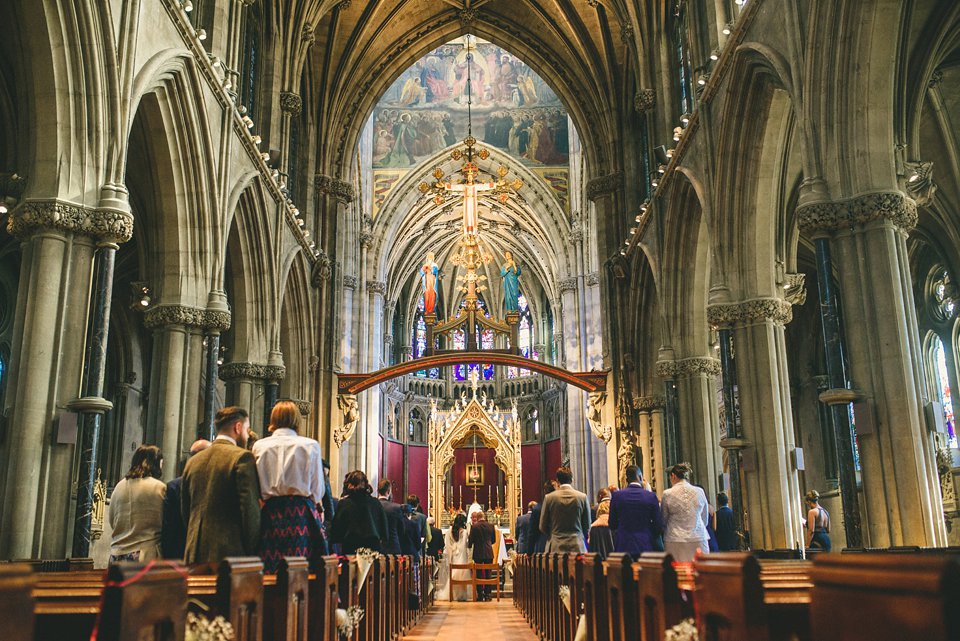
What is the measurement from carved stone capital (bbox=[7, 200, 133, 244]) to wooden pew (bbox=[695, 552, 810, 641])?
25.7ft

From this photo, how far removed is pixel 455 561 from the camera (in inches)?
617

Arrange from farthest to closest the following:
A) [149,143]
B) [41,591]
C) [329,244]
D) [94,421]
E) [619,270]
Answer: [329,244]
[619,270]
[149,143]
[94,421]
[41,591]

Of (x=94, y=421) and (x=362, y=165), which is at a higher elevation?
(x=362, y=165)

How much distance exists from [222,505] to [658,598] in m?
2.70

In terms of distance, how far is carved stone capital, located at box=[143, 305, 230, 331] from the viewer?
12.4 m

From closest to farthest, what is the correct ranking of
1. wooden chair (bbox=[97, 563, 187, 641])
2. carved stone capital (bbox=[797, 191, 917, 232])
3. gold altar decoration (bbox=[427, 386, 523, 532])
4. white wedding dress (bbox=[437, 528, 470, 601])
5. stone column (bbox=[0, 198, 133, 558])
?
wooden chair (bbox=[97, 563, 187, 641]) → stone column (bbox=[0, 198, 133, 558]) → carved stone capital (bbox=[797, 191, 917, 232]) → white wedding dress (bbox=[437, 528, 470, 601]) → gold altar decoration (bbox=[427, 386, 523, 532])

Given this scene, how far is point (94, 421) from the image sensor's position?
8719mm

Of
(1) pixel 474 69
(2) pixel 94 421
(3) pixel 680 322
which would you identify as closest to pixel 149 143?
(2) pixel 94 421

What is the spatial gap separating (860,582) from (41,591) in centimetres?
305

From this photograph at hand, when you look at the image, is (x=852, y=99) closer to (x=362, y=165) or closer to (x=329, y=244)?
(x=329, y=244)

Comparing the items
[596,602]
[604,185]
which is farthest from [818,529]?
[604,185]

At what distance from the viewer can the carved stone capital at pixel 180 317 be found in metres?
12.4

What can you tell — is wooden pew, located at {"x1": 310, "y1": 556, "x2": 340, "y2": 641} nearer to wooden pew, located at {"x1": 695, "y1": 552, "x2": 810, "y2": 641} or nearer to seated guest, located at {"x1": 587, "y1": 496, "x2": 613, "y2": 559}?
wooden pew, located at {"x1": 695, "y1": 552, "x2": 810, "y2": 641}

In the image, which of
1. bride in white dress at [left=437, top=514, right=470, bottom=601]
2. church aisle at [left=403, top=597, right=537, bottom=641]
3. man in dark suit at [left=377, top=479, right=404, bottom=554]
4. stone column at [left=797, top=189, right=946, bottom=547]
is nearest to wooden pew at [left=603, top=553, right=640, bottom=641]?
church aisle at [left=403, top=597, right=537, bottom=641]
